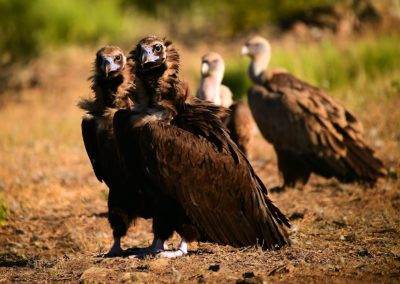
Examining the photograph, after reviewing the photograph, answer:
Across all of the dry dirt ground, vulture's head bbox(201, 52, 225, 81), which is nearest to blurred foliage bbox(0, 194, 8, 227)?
the dry dirt ground

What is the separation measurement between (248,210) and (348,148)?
3.88 m

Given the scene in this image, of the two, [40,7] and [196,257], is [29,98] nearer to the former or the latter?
[40,7]

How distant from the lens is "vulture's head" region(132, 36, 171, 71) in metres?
6.17

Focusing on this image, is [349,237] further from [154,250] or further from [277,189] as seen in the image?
[277,189]

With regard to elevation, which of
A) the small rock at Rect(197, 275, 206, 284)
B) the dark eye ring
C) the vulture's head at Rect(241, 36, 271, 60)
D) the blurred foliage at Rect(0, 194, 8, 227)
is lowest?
the blurred foliage at Rect(0, 194, 8, 227)

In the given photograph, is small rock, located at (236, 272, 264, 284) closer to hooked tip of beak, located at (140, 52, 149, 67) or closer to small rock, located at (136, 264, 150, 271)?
small rock, located at (136, 264, 150, 271)

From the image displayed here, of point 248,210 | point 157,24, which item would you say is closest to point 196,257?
point 248,210

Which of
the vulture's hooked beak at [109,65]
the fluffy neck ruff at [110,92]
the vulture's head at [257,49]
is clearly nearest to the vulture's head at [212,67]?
the vulture's head at [257,49]

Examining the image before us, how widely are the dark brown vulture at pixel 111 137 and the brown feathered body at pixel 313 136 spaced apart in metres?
3.43

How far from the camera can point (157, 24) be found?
2928 centimetres

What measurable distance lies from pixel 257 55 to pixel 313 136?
177 centimetres

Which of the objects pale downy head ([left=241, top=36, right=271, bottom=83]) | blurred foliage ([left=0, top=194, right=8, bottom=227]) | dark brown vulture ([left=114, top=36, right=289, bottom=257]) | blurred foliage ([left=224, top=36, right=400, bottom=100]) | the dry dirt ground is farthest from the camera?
blurred foliage ([left=224, top=36, right=400, bottom=100])

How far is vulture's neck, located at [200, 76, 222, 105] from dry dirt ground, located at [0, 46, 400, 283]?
1.41 meters

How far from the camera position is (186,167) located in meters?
5.89
